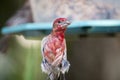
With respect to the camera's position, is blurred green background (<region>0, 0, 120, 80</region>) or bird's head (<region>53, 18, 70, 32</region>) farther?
blurred green background (<region>0, 0, 120, 80</region>)

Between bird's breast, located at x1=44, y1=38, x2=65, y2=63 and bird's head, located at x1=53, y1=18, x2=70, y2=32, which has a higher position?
bird's head, located at x1=53, y1=18, x2=70, y2=32

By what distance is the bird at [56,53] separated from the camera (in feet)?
1.48

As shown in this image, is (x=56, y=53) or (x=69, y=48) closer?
(x=56, y=53)

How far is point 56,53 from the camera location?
0.45 metres

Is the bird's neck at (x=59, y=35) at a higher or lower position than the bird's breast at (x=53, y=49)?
higher

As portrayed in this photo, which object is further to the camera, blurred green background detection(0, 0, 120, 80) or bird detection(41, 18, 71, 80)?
blurred green background detection(0, 0, 120, 80)

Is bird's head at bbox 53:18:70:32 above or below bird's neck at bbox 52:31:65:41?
above

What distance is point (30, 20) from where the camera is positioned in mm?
698

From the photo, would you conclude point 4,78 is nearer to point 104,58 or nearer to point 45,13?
point 45,13

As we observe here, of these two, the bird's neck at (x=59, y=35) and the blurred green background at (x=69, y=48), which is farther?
the blurred green background at (x=69, y=48)

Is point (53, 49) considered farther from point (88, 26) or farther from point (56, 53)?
point (88, 26)

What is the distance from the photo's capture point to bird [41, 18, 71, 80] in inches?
17.8

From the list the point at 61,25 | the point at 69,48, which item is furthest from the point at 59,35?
the point at 69,48

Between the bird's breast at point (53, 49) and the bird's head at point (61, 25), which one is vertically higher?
the bird's head at point (61, 25)
